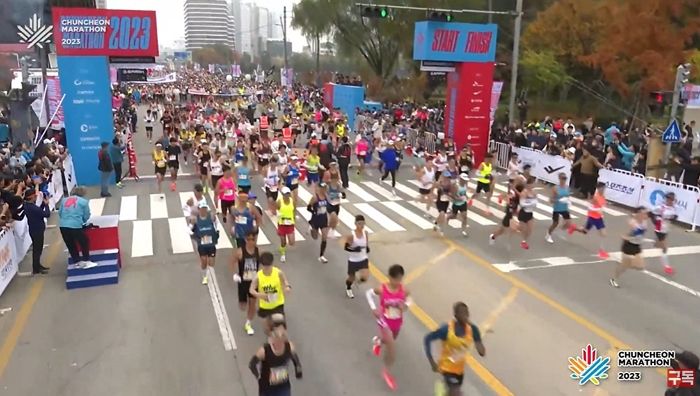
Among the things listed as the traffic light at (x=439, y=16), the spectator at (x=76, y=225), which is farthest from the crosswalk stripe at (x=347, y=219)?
the traffic light at (x=439, y=16)

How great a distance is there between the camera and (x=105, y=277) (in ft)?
37.5

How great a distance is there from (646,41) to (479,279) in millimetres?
21490

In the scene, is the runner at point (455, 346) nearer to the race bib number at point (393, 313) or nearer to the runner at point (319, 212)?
the race bib number at point (393, 313)

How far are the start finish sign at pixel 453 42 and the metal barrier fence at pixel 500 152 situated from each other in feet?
11.5

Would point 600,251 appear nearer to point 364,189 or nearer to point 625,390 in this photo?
point 625,390

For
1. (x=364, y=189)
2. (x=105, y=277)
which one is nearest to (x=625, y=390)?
(x=105, y=277)

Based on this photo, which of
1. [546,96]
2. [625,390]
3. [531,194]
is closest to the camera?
[625,390]

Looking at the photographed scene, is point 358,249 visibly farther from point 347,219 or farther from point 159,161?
point 159,161

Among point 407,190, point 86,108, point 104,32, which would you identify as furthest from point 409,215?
point 104,32

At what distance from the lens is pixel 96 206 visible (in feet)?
59.3

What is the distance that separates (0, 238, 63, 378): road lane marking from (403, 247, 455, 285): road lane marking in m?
6.74

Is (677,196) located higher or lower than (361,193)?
higher

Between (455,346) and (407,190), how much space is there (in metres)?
14.2

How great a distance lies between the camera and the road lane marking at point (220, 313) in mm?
8969
